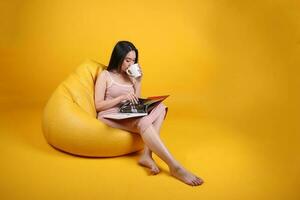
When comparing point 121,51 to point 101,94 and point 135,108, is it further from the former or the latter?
point 135,108

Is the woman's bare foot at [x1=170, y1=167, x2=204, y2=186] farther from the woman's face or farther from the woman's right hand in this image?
the woman's face

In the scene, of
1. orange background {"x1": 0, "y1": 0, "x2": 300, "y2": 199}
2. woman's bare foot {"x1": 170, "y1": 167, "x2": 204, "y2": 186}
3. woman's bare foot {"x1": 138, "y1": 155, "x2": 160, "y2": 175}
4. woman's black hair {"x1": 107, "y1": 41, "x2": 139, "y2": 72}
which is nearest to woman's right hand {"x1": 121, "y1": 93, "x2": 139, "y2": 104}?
woman's black hair {"x1": 107, "y1": 41, "x2": 139, "y2": 72}

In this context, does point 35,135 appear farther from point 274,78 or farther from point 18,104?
point 274,78

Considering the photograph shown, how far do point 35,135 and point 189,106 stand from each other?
1335mm

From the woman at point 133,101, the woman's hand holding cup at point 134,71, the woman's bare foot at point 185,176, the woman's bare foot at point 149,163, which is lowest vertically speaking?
the woman's bare foot at point 149,163

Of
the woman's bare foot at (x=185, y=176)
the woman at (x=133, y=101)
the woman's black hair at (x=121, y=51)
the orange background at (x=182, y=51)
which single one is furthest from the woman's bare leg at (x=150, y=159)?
the orange background at (x=182, y=51)

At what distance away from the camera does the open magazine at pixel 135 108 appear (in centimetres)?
270

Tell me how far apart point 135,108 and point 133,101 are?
8cm

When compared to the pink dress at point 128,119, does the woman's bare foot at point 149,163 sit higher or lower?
lower

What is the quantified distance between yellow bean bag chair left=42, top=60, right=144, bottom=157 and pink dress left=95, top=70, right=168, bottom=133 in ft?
0.15

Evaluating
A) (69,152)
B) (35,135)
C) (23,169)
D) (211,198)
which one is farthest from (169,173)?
(35,135)

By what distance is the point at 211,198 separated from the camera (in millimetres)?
2355

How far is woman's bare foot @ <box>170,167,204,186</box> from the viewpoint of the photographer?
98.0 inches

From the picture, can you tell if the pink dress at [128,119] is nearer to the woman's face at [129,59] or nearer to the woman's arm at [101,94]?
the woman's arm at [101,94]
